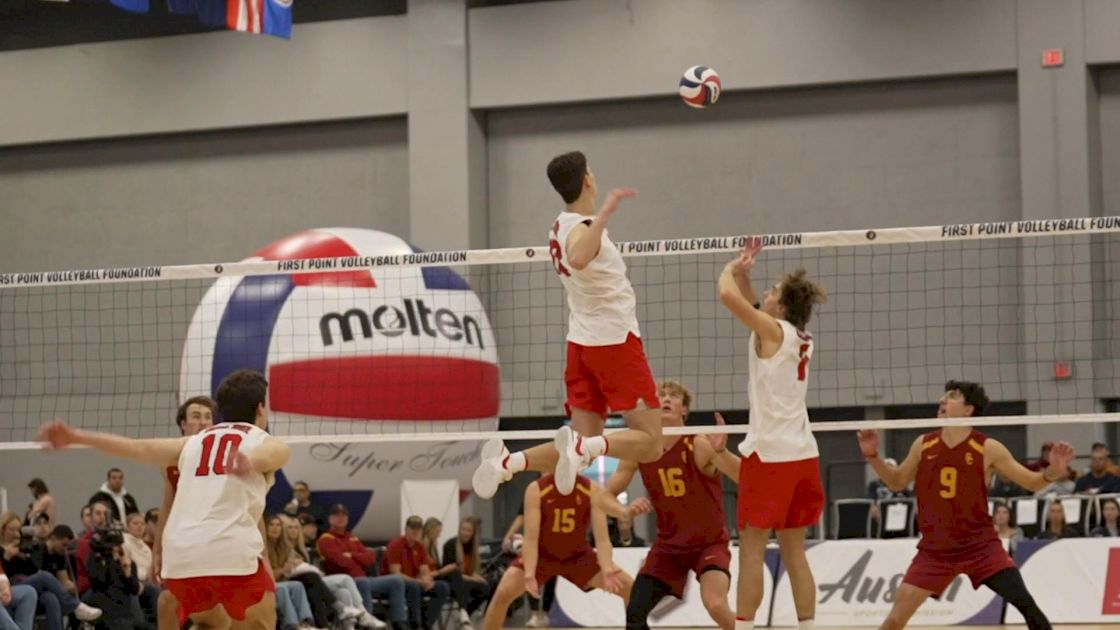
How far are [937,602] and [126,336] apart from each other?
13.3 meters

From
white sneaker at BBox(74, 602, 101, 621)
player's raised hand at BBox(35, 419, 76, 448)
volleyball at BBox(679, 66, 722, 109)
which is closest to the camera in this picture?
player's raised hand at BBox(35, 419, 76, 448)

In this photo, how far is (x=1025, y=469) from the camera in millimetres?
9195

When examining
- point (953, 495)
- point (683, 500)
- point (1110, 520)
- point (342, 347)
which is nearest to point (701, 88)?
point (683, 500)

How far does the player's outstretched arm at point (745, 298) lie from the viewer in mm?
7844

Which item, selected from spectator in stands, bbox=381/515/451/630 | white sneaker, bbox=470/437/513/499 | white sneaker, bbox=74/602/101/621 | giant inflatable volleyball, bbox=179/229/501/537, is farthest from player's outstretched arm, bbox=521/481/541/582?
spectator in stands, bbox=381/515/451/630

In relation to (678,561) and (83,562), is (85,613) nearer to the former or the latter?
(83,562)

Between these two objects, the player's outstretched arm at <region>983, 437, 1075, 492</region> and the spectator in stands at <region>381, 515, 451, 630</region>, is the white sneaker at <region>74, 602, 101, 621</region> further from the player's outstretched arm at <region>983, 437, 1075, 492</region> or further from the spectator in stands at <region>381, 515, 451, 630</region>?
the player's outstretched arm at <region>983, 437, 1075, 492</region>

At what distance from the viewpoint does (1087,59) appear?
20094 millimetres

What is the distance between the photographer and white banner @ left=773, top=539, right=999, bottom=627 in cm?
1441

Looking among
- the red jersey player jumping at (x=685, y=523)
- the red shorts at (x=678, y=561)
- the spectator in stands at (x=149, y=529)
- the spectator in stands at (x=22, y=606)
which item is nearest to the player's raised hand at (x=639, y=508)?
the red jersey player jumping at (x=685, y=523)

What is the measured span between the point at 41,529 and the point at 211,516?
8783 millimetres

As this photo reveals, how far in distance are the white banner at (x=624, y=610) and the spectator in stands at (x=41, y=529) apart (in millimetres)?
4999

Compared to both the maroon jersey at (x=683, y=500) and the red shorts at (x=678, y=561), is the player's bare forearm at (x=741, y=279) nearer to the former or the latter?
the maroon jersey at (x=683, y=500)

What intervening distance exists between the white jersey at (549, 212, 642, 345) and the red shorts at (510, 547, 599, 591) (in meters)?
3.16
